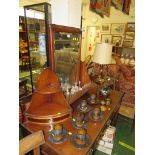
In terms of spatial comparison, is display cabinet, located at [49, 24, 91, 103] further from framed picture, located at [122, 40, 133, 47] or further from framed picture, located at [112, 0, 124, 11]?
framed picture, located at [112, 0, 124, 11]

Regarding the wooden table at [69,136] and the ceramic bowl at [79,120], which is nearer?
the wooden table at [69,136]

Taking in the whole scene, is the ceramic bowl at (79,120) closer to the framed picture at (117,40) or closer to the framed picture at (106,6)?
the framed picture at (117,40)

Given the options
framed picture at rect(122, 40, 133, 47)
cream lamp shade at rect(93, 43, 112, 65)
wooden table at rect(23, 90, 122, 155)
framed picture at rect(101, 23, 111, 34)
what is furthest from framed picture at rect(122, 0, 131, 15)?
wooden table at rect(23, 90, 122, 155)

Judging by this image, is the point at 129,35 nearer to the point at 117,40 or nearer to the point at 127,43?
the point at 127,43

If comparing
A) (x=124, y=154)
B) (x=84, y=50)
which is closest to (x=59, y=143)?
(x=124, y=154)

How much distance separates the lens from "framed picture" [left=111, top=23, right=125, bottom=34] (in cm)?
495

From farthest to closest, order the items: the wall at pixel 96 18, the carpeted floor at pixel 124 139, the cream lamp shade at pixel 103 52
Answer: the wall at pixel 96 18, the carpeted floor at pixel 124 139, the cream lamp shade at pixel 103 52

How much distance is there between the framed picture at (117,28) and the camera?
16.3 ft

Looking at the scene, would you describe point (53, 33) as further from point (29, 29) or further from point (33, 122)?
point (29, 29)

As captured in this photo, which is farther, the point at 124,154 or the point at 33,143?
the point at 124,154

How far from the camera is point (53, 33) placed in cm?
134

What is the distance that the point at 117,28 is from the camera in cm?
508

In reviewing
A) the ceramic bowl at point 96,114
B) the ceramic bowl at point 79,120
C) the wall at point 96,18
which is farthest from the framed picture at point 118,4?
the ceramic bowl at point 79,120
